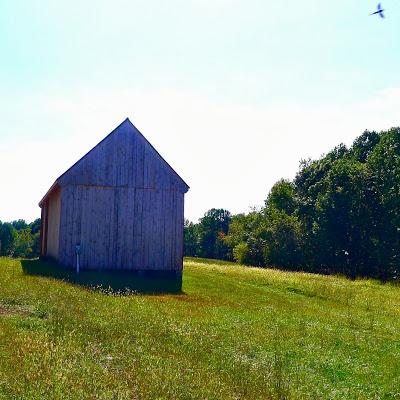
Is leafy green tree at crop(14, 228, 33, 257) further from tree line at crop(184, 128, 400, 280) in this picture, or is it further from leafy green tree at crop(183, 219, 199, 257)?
tree line at crop(184, 128, 400, 280)

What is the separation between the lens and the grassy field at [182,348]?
343 inches

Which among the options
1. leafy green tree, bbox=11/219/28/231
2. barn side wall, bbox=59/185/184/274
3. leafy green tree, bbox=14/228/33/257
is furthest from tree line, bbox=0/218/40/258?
barn side wall, bbox=59/185/184/274

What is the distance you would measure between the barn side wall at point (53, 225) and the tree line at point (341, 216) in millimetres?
31028

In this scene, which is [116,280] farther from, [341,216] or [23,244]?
[23,244]

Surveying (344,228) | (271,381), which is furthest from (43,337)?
(344,228)

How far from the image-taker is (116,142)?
2908 centimetres

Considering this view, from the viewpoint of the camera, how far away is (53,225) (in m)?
34.1

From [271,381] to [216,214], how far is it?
405 ft

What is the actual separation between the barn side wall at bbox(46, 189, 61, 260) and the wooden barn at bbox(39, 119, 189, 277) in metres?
2.74

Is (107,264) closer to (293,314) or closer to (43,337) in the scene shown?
(293,314)

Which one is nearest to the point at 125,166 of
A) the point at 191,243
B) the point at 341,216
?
the point at 341,216

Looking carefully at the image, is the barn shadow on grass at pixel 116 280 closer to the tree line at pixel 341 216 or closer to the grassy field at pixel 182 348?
the grassy field at pixel 182 348

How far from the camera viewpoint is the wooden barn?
28469mm

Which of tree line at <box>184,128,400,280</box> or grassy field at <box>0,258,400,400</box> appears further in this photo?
tree line at <box>184,128,400,280</box>
